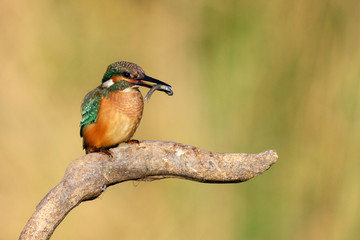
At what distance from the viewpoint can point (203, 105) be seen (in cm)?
248

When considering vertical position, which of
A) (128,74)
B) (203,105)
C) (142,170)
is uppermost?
(128,74)

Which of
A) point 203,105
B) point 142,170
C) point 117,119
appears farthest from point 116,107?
point 203,105

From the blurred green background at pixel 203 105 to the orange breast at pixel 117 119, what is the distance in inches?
29.7

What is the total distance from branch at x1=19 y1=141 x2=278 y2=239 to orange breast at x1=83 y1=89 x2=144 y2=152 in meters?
0.21

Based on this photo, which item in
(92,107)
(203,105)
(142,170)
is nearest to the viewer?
(142,170)

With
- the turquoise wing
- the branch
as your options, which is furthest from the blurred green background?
the branch

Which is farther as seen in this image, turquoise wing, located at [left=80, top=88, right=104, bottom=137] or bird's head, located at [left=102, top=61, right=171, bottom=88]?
turquoise wing, located at [left=80, top=88, right=104, bottom=137]

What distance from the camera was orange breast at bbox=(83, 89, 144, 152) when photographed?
1.67 metres

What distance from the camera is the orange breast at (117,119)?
1.67m

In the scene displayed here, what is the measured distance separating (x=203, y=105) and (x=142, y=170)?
112 centimetres

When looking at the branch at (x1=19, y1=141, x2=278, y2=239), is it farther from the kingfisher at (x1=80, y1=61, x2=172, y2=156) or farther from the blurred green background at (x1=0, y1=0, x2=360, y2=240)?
the blurred green background at (x1=0, y1=0, x2=360, y2=240)

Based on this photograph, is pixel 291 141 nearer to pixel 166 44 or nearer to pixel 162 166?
pixel 166 44

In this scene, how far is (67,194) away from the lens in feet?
4.22

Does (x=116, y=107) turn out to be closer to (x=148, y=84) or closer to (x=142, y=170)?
(x=148, y=84)
